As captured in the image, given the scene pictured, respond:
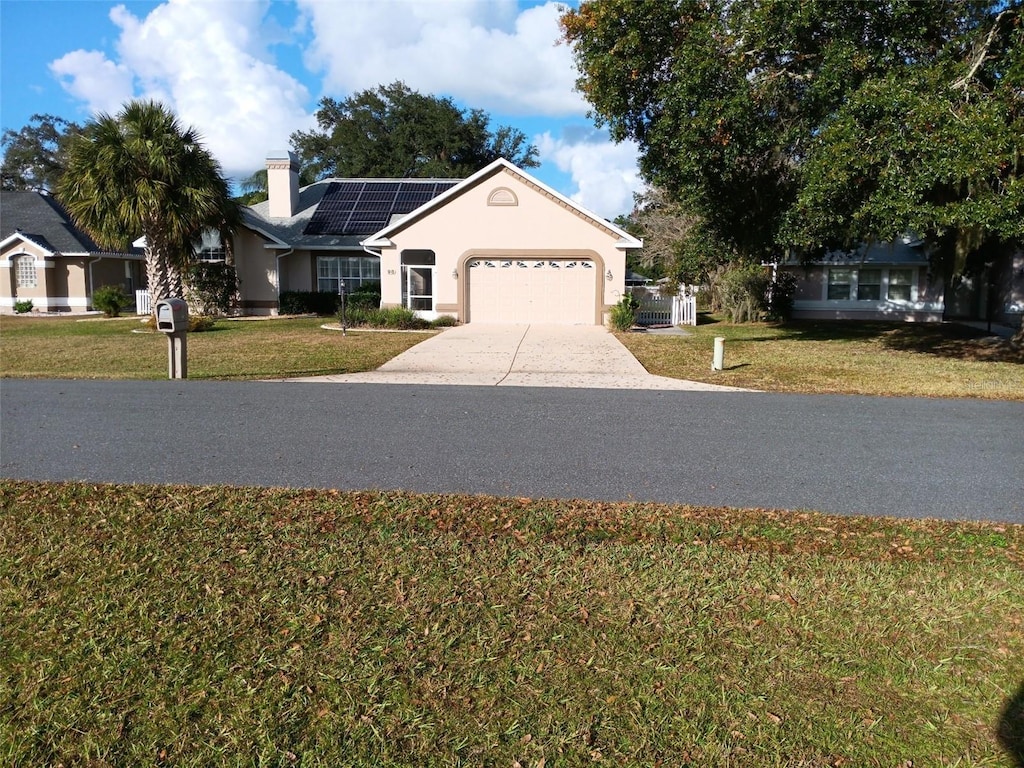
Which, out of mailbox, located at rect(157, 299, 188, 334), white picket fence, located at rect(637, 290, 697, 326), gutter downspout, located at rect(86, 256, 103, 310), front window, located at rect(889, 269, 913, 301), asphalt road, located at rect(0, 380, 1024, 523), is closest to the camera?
asphalt road, located at rect(0, 380, 1024, 523)

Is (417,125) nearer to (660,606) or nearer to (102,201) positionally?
(102,201)

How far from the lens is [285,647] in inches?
145

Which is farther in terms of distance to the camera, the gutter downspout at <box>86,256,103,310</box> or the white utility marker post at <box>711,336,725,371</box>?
the gutter downspout at <box>86,256,103,310</box>

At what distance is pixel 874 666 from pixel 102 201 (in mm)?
23488

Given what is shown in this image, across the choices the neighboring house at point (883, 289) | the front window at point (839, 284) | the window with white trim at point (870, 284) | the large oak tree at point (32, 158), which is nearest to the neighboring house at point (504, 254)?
the neighboring house at point (883, 289)

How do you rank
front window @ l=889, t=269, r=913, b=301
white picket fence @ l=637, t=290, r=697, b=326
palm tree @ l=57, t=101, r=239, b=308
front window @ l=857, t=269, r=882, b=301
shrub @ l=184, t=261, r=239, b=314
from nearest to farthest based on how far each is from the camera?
palm tree @ l=57, t=101, r=239, b=308, white picket fence @ l=637, t=290, r=697, b=326, shrub @ l=184, t=261, r=239, b=314, front window @ l=889, t=269, r=913, b=301, front window @ l=857, t=269, r=882, b=301

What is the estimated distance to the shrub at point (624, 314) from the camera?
23547 millimetres

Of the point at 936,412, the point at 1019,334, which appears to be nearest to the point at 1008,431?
the point at 936,412

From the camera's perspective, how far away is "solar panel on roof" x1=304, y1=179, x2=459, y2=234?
97.9 feet

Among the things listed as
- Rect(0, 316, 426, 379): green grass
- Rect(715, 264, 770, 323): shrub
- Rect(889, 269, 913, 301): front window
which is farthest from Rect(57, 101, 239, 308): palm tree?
Rect(889, 269, 913, 301): front window

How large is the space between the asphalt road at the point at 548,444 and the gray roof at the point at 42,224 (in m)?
25.3

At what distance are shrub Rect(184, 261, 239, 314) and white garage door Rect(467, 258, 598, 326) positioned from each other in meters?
9.43

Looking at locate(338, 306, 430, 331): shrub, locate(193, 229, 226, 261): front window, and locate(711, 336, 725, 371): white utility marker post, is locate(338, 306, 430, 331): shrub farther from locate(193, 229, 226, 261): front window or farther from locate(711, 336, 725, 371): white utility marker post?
locate(711, 336, 725, 371): white utility marker post

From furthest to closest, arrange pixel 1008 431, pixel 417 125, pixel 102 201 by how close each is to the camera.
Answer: pixel 417 125
pixel 102 201
pixel 1008 431
